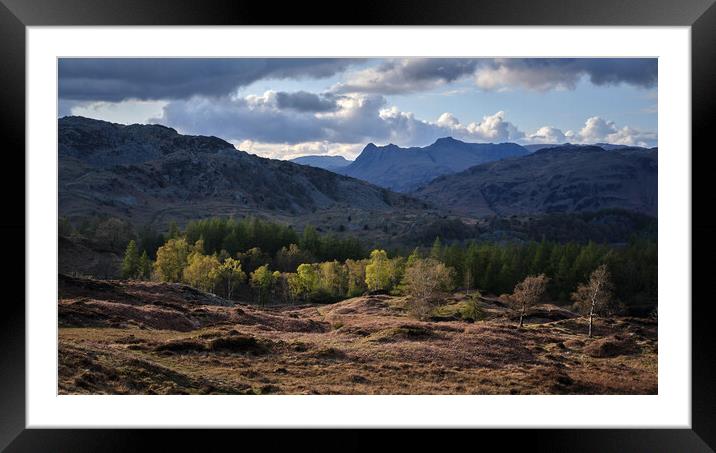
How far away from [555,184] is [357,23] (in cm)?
16244

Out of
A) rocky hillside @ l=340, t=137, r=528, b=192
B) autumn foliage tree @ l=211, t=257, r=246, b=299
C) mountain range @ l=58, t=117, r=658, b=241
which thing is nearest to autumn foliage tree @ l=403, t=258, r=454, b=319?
autumn foliage tree @ l=211, t=257, r=246, b=299

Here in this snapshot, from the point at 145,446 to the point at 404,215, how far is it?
11396 cm

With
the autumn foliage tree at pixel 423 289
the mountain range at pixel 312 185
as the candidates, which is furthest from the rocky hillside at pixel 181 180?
the autumn foliage tree at pixel 423 289

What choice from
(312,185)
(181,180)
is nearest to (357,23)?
(181,180)

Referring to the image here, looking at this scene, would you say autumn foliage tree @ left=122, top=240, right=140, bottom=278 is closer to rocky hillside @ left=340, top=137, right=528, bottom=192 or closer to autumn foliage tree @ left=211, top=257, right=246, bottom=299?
autumn foliage tree @ left=211, top=257, right=246, bottom=299

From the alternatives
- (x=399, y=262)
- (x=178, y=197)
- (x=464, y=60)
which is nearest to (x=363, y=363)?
(x=399, y=262)

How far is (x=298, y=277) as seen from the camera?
50.7 m

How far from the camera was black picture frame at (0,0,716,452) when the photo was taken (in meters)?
9.59

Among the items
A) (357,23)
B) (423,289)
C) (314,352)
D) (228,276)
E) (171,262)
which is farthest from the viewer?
(171,262)

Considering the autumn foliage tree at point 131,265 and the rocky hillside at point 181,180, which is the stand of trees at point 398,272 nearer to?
the autumn foliage tree at point 131,265

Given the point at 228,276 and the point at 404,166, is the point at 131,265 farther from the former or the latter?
the point at 404,166

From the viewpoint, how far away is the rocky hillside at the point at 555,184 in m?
141

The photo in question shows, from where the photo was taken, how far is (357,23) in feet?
31.4

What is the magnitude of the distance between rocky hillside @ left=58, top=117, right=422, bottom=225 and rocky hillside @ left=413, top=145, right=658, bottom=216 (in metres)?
24.6
